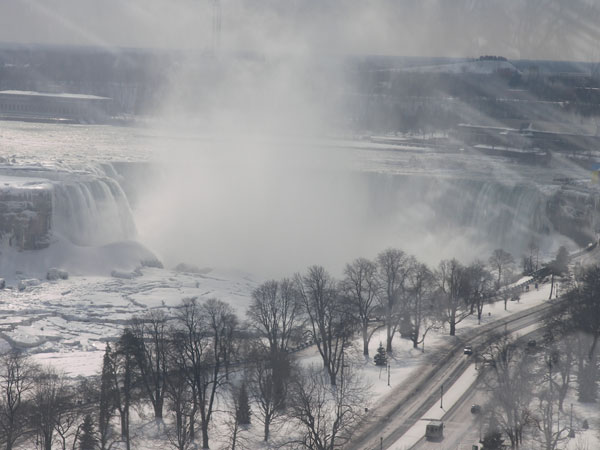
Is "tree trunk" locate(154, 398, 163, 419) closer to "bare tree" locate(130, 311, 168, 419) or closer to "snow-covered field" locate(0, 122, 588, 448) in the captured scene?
"bare tree" locate(130, 311, 168, 419)

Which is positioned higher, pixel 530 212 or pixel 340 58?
pixel 340 58

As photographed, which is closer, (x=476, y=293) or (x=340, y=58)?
(x=476, y=293)

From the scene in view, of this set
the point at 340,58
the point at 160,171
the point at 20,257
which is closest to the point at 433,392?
the point at 20,257

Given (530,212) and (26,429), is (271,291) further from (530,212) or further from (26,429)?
(530,212)

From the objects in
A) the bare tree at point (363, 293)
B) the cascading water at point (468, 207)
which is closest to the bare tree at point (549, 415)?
the bare tree at point (363, 293)

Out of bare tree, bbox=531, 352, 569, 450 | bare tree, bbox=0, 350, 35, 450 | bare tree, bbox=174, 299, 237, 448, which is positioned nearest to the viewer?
bare tree, bbox=0, 350, 35, 450

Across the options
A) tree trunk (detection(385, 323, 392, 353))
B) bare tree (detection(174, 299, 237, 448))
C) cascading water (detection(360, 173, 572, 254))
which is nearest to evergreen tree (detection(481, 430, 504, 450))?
bare tree (detection(174, 299, 237, 448))
